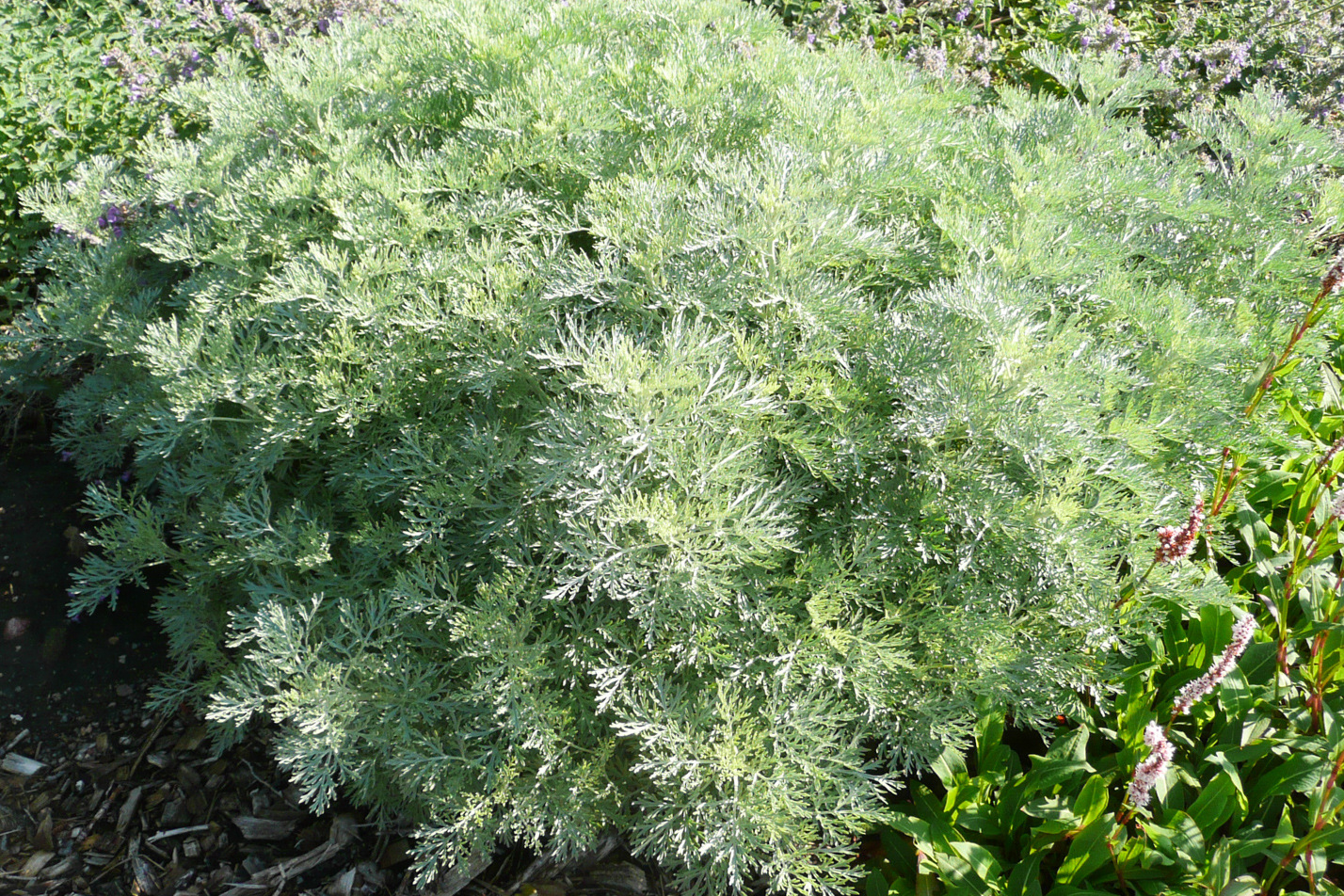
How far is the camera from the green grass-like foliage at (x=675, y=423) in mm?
1941

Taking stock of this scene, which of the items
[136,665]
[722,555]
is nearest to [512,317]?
[722,555]

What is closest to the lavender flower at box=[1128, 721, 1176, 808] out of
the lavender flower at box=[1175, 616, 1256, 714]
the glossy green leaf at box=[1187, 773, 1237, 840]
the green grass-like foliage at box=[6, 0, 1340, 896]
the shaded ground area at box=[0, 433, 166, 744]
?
the lavender flower at box=[1175, 616, 1256, 714]

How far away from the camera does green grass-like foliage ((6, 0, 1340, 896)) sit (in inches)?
76.4

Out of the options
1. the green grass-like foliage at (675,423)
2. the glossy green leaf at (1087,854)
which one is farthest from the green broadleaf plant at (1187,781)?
the green grass-like foliage at (675,423)

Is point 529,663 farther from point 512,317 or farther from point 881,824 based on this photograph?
point 881,824

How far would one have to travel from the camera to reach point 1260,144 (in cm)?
266

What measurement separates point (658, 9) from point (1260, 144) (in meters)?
1.91

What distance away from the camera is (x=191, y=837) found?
2545mm

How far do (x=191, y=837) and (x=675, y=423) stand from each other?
190 cm

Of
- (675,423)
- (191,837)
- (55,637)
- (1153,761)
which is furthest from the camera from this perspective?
(55,637)

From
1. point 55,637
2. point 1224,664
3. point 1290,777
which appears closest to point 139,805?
point 55,637

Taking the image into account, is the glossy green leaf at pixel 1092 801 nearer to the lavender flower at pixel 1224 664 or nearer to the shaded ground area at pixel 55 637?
the lavender flower at pixel 1224 664

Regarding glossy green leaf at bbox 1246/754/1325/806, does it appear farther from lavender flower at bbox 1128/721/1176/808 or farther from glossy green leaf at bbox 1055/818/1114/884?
lavender flower at bbox 1128/721/1176/808

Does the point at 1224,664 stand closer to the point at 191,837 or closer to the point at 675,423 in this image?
the point at 675,423
